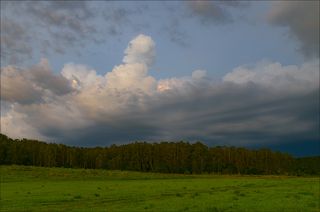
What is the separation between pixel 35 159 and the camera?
191m

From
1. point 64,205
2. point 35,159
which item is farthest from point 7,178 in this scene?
point 35,159

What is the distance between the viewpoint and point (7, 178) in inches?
3386

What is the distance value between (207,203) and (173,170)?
528ft

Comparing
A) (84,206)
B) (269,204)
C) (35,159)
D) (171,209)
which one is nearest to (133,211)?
(171,209)

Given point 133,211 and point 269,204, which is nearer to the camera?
point 133,211

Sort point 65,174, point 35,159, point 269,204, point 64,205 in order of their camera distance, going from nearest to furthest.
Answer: point 269,204
point 64,205
point 65,174
point 35,159

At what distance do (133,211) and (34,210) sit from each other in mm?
7455

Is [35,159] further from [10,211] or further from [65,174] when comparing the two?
[10,211]

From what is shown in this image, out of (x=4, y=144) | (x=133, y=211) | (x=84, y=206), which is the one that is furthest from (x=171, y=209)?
(x=4, y=144)

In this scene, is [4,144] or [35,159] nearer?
[4,144]

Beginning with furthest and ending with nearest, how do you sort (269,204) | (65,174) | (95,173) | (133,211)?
(95,173)
(65,174)
(269,204)
(133,211)

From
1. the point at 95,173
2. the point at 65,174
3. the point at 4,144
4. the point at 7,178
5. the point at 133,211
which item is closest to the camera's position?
the point at 133,211

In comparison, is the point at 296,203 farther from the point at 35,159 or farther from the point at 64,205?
the point at 35,159

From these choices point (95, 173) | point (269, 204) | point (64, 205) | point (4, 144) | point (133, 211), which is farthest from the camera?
point (4, 144)
